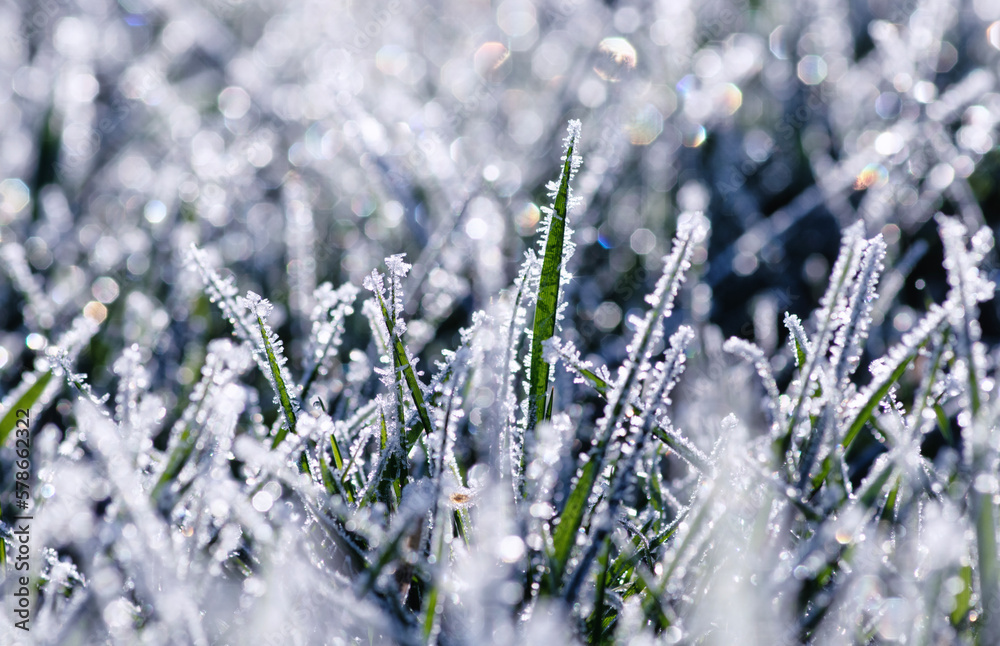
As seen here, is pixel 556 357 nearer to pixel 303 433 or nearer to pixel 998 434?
pixel 303 433

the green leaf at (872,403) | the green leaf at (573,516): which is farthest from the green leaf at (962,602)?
the green leaf at (573,516)

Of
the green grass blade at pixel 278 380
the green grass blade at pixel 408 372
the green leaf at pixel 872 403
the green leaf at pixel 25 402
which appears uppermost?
the green leaf at pixel 872 403

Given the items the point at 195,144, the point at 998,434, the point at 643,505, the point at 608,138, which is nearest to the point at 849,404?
the point at 998,434

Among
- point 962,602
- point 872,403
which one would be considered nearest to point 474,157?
point 872,403

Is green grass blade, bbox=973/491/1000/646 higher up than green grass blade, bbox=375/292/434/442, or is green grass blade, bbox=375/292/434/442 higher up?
green grass blade, bbox=973/491/1000/646

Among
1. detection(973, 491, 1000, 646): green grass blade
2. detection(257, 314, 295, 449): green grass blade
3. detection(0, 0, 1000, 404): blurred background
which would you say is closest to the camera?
detection(973, 491, 1000, 646): green grass blade

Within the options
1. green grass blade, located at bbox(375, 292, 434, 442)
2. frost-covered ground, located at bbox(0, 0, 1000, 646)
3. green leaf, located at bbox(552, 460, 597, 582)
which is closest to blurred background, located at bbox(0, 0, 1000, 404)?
frost-covered ground, located at bbox(0, 0, 1000, 646)

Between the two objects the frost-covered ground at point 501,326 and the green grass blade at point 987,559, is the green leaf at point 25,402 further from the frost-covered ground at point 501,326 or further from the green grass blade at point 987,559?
the green grass blade at point 987,559

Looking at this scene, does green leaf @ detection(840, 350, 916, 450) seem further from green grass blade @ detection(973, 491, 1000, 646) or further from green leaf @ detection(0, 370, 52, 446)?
green leaf @ detection(0, 370, 52, 446)

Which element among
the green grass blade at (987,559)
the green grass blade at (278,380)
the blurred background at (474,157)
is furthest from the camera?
the blurred background at (474,157)
